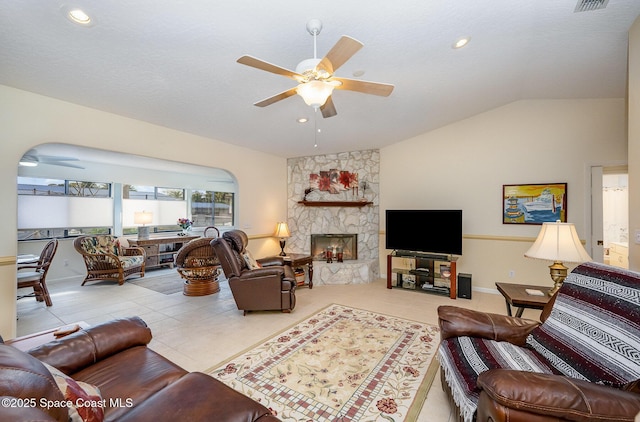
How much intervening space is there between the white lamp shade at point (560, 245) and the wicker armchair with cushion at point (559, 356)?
1.77 ft

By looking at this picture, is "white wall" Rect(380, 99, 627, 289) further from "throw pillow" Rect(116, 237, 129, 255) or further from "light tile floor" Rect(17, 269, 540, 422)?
"throw pillow" Rect(116, 237, 129, 255)

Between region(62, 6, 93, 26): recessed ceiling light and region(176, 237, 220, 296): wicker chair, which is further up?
region(62, 6, 93, 26): recessed ceiling light

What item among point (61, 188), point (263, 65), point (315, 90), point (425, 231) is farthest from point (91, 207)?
point (425, 231)

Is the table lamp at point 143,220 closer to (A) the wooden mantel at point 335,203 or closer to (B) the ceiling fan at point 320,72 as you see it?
(A) the wooden mantel at point 335,203

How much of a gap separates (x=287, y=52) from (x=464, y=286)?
418 cm

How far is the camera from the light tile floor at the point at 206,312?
106 inches

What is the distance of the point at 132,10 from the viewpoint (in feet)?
6.19

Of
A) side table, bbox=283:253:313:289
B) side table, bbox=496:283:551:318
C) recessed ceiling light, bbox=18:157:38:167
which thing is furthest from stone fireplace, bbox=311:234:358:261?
recessed ceiling light, bbox=18:157:38:167

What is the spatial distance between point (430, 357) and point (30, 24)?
423 centimetres

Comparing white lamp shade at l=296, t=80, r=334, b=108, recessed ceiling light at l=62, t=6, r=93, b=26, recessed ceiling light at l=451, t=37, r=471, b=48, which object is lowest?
white lamp shade at l=296, t=80, r=334, b=108

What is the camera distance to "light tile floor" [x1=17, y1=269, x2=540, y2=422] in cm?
271

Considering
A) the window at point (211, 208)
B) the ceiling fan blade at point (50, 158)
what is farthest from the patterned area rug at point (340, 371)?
the window at point (211, 208)

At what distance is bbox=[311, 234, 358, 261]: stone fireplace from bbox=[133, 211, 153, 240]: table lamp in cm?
422

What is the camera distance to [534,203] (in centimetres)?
423
